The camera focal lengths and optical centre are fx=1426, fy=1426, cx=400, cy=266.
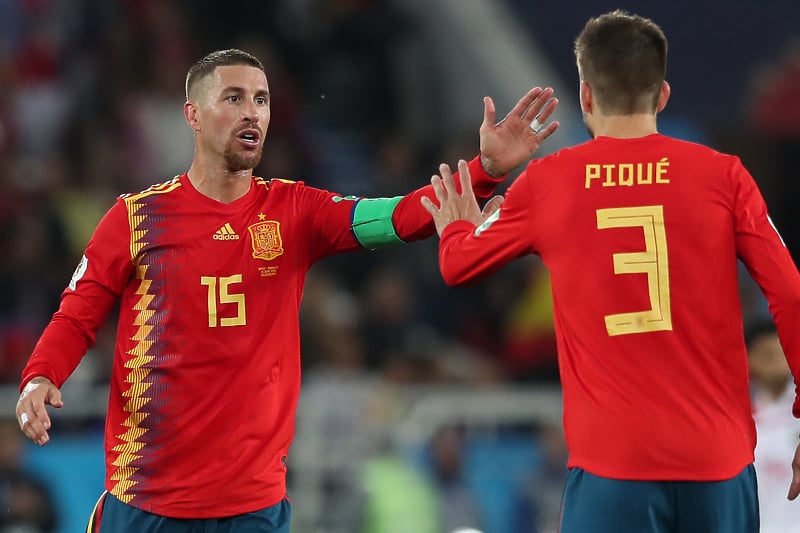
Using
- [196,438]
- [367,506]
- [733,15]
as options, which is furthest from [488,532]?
[733,15]

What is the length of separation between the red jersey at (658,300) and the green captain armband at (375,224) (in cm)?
106

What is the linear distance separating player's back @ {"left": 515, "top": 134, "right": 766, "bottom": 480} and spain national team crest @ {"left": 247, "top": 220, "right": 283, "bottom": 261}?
135 cm

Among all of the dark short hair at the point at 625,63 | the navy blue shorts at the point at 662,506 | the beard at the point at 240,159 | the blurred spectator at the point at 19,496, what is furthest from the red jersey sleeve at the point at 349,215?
the blurred spectator at the point at 19,496

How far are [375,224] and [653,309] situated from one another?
144cm

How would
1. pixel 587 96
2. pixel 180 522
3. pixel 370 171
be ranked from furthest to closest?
pixel 370 171 → pixel 180 522 → pixel 587 96

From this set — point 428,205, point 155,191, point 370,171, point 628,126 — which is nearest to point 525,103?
point 428,205

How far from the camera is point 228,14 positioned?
12453 millimetres

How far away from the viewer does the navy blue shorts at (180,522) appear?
5105mm

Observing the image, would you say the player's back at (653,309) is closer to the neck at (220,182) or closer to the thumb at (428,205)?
the thumb at (428,205)

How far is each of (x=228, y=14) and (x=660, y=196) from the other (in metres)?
8.72

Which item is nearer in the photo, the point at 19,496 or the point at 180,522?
the point at 180,522

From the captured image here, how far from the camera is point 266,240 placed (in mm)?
5340

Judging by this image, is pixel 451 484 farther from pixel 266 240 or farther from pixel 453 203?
pixel 453 203

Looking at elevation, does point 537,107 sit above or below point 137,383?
above
